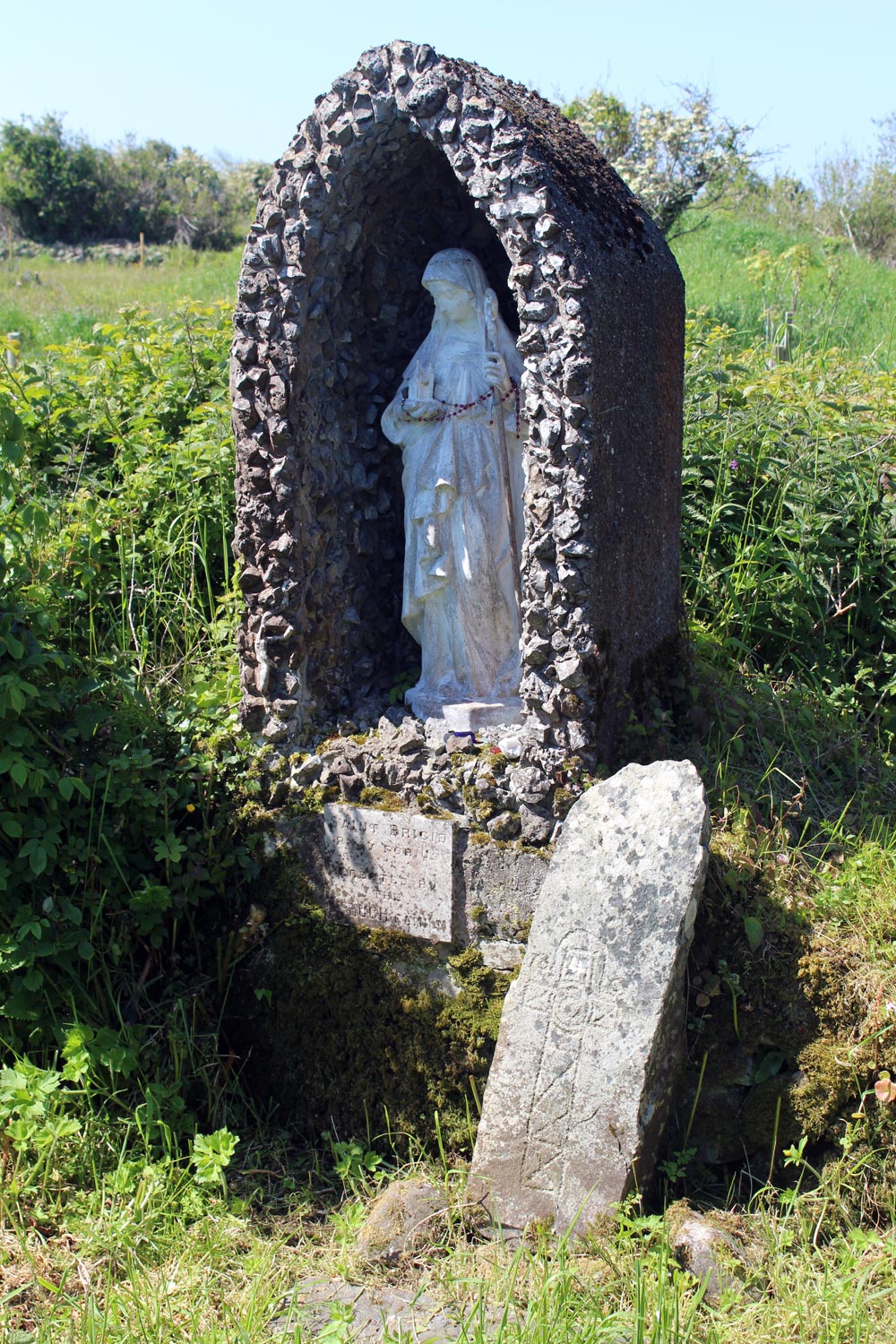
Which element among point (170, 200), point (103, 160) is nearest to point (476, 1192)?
point (170, 200)

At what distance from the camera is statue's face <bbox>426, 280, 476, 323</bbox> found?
148 inches

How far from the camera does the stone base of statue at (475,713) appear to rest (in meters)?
3.74

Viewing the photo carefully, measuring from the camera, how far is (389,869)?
3.55 meters

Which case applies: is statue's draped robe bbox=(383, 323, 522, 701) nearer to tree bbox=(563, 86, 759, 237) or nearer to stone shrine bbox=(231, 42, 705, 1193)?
stone shrine bbox=(231, 42, 705, 1193)

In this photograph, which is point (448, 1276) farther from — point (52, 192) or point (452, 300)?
point (52, 192)

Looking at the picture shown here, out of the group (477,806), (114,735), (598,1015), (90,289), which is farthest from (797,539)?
(90,289)

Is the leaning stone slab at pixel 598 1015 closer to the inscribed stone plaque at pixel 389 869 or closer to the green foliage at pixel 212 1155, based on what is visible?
the inscribed stone plaque at pixel 389 869

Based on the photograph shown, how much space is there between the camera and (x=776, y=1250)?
2.81 metres

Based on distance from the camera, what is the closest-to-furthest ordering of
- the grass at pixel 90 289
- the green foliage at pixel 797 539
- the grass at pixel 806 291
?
the green foliage at pixel 797 539 < the grass at pixel 806 291 < the grass at pixel 90 289

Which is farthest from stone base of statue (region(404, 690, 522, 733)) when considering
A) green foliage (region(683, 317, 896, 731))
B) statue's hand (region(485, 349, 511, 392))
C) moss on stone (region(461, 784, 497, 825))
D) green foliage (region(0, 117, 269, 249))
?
green foliage (region(0, 117, 269, 249))

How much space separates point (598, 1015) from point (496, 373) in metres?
1.96

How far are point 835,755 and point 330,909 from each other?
1.92m

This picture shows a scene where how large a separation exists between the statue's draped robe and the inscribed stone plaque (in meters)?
0.56

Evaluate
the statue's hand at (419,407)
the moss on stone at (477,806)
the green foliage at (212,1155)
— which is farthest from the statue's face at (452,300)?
the green foliage at (212,1155)
